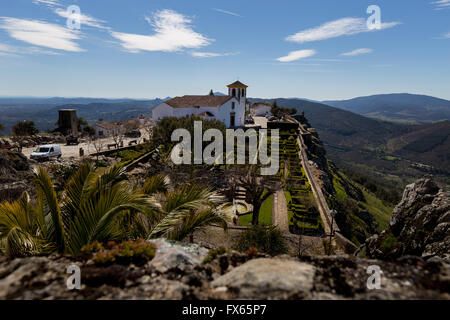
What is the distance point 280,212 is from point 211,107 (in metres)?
36.8

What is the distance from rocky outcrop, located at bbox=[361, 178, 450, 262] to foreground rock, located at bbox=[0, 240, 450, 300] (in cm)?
532

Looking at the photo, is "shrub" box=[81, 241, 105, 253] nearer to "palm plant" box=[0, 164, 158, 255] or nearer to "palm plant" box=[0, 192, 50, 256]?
"palm plant" box=[0, 164, 158, 255]

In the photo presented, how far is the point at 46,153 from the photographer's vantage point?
24.0m

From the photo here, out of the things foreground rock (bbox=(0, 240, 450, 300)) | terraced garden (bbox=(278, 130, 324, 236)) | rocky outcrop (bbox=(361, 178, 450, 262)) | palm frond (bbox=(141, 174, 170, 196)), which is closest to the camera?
foreground rock (bbox=(0, 240, 450, 300))

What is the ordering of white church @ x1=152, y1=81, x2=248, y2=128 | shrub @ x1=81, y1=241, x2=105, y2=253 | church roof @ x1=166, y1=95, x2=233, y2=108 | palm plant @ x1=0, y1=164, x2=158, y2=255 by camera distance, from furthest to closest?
church roof @ x1=166, y1=95, x2=233, y2=108
white church @ x1=152, y1=81, x2=248, y2=128
palm plant @ x1=0, y1=164, x2=158, y2=255
shrub @ x1=81, y1=241, x2=105, y2=253

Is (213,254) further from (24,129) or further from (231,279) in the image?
(24,129)

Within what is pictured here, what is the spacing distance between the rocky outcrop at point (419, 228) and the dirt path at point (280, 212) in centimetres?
645

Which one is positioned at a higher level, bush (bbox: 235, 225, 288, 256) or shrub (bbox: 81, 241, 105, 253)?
shrub (bbox: 81, 241, 105, 253)

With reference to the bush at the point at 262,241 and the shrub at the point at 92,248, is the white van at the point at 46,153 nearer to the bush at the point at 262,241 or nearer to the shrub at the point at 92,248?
the bush at the point at 262,241

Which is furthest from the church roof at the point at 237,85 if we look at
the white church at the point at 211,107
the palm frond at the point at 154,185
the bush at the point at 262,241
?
the palm frond at the point at 154,185

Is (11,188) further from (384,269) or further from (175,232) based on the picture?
(384,269)

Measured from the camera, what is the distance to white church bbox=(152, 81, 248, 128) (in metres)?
52.8

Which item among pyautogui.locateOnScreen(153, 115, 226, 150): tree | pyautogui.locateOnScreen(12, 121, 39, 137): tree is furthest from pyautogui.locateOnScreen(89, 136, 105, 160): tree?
pyautogui.locateOnScreen(12, 121, 39, 137): tree
